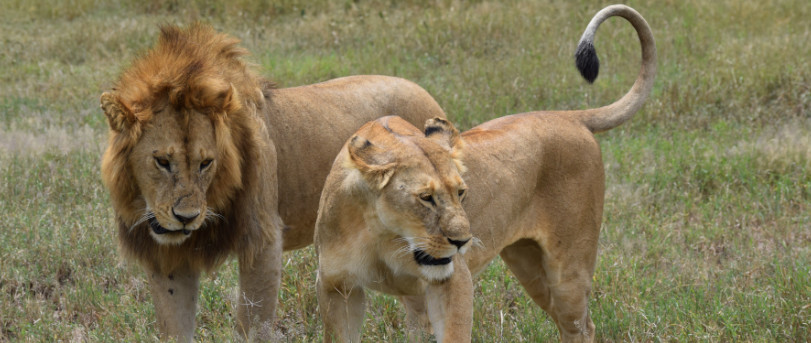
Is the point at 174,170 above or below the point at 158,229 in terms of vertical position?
above

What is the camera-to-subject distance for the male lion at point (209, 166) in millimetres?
3355

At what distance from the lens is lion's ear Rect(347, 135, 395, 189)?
2.91 metres

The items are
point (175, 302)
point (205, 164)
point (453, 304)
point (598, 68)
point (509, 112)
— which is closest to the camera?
point (453, 304)

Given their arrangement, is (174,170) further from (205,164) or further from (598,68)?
(598,68)

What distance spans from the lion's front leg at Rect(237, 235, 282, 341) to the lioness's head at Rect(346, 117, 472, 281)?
0.95m

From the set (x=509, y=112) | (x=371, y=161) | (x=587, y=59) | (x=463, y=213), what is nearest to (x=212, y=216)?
(x=371, y=161)

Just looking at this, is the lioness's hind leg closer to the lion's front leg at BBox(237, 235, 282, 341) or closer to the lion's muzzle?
the lion's front leg at BBox(237, 235, 282, 341)

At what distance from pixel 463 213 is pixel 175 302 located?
147 centimetres

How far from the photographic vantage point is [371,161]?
2998 mm

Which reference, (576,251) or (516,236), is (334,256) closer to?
(516,236)

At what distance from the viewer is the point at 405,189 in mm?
2881

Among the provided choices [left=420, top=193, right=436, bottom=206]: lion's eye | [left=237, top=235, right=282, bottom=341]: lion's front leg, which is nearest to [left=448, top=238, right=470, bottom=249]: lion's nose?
[left=420, top=193, right=436, bottom=206]: lion's eye

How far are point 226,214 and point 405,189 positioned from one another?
1108mm

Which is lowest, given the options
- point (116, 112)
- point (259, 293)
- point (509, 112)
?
point (509, 112)
